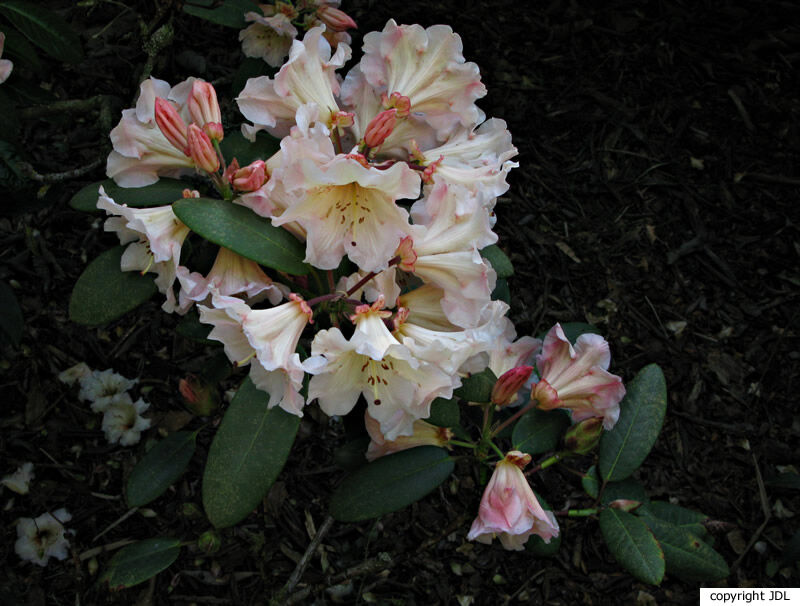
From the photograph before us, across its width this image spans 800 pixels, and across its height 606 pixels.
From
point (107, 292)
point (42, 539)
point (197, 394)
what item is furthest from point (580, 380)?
point (42, 539)

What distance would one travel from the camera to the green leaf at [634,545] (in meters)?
1.16

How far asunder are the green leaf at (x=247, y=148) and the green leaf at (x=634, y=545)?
0.89 m

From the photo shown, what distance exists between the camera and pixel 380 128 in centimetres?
105

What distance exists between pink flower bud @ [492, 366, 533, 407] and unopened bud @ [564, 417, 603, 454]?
5.3 inches

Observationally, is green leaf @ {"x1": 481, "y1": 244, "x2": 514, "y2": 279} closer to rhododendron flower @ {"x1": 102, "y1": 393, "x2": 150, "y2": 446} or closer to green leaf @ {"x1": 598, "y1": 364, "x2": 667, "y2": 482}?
green leaf @ {"x1": 598, "y1": 364, "x2": 667, "y2": 482}

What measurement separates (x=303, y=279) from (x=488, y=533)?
538 millimetres

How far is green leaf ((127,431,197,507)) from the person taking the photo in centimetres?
140

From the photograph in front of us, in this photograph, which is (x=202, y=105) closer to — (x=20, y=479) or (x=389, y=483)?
(x=389, y=483)

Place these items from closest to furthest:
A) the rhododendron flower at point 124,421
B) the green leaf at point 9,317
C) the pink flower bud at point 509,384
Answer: the pink flower bud at point 509,384
the green leaf at point 9,317
the rhododendron flower at point 124,421

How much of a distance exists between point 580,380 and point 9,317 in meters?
1.16

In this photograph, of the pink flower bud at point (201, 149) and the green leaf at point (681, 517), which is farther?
the green leaf at point (681, 517)

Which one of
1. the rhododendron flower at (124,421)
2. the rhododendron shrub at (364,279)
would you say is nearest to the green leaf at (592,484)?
the rhododendron shrub at (364,279)

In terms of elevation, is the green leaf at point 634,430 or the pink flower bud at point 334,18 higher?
the pink flower bud at point 334,18

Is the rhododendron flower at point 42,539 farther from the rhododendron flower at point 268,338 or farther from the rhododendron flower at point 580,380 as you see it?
the rhododendron flower at point 580,380
